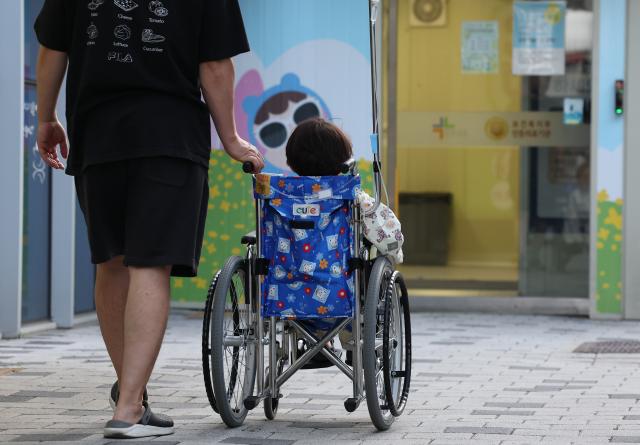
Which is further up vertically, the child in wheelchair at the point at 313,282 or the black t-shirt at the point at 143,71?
the black t-shirt at the point at 143,71

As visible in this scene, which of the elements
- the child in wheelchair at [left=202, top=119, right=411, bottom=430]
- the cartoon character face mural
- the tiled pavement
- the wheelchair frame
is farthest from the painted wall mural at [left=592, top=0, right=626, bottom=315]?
the child in wheelchair at [left=202, top=119, right=411, bottom=430]

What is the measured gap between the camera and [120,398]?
4656 mm

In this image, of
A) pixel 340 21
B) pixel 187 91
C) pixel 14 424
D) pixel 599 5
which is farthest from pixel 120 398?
pixel 599 5

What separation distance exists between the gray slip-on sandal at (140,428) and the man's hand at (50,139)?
1013 millimetres

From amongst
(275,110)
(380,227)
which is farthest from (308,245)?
(275,110)

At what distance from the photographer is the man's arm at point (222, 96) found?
15.8ft

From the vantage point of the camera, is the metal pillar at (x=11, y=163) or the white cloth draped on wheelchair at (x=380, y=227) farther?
the metal pillar at (x=11, y=163)

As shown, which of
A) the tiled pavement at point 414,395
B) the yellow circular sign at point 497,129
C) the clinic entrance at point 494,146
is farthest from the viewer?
the yellow circular sign at point 497,129

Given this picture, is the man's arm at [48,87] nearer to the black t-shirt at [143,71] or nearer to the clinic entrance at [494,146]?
the black t-shirt at [143,71]

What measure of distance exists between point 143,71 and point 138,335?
872 mm

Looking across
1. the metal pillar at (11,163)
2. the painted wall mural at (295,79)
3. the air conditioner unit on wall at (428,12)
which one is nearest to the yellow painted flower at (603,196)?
the painted wall mural at (295,79)

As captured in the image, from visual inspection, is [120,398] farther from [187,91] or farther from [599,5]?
[599,5]

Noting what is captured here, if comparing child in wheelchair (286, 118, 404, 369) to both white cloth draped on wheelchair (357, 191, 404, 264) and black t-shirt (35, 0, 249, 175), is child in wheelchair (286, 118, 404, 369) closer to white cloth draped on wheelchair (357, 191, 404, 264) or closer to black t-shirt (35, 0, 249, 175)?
white cloth draped on wheelchair (357, 191, 404, 264)

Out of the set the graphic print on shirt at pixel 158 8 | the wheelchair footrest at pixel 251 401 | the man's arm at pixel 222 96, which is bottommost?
the wheelchair footrest at pixel 251 401
